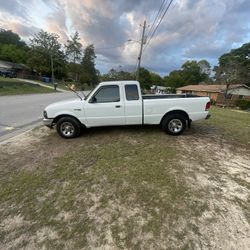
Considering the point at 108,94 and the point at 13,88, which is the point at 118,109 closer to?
the point at 108,94

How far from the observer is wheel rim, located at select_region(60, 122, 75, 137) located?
20.8 feet

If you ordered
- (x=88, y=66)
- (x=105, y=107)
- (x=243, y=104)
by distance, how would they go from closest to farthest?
(x=105, y=107)
(x=243, y=104)
(x=88, y=66)

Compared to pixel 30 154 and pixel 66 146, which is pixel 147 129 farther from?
pixel 30 154

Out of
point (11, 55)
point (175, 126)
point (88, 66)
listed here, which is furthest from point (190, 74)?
point (175, 126)

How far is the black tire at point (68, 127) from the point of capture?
630 cm

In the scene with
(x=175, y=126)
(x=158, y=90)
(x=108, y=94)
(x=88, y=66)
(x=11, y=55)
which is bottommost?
(x=158, y=90)

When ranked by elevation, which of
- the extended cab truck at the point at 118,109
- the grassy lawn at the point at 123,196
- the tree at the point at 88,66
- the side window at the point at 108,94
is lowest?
the grassy lawn at the point at 123,196

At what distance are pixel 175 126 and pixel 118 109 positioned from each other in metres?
2.00

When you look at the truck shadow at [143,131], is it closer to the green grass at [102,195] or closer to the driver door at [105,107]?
the driver door at [105,107]

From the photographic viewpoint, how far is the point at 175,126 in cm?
659

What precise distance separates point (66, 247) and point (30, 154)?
11.1 ft

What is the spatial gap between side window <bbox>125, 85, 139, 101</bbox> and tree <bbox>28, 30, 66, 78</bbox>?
2399 inches

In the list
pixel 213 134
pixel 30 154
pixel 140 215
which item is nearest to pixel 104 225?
pixel 140 215

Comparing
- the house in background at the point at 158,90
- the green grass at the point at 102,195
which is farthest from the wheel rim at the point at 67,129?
the house in background at the point at 158,90
